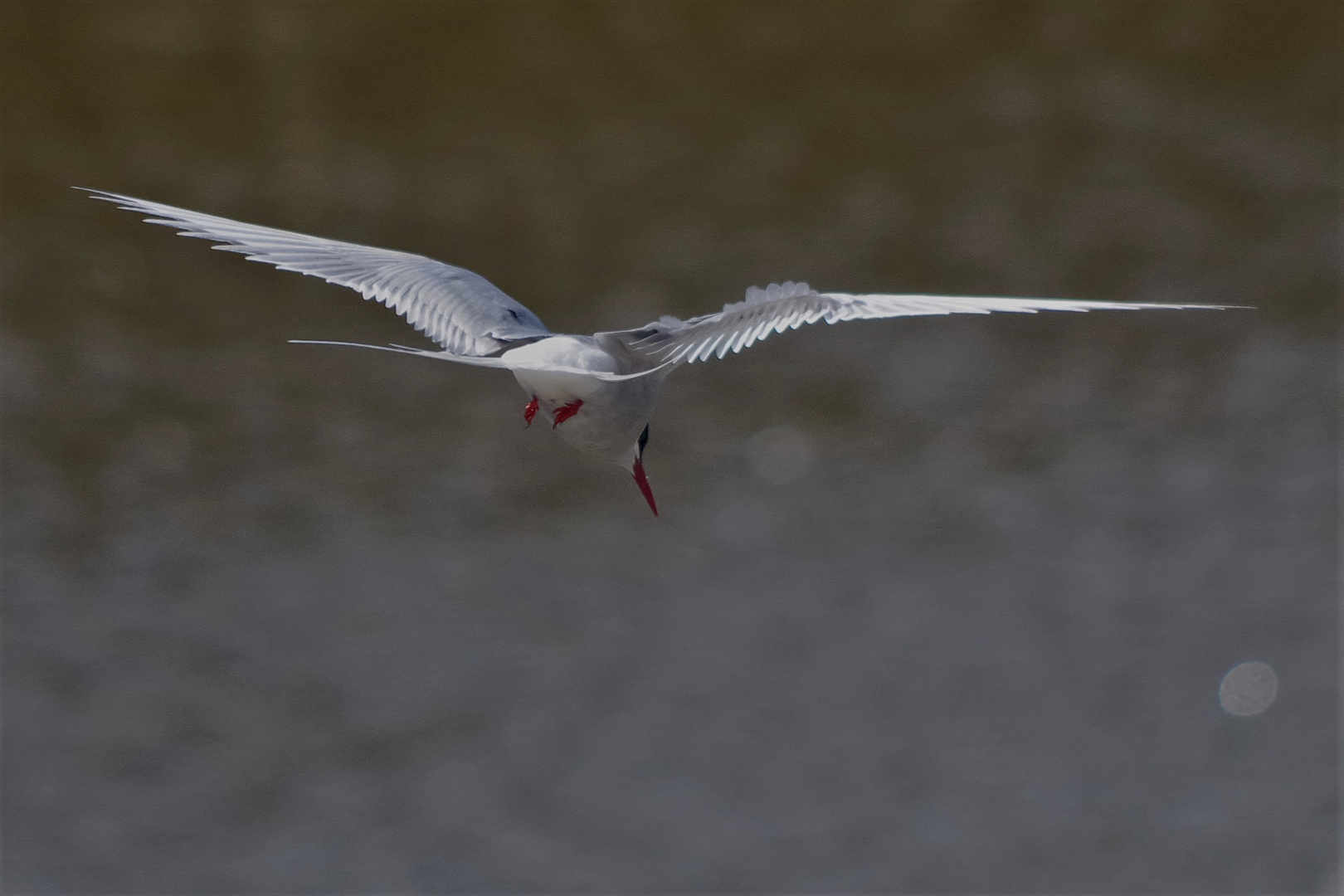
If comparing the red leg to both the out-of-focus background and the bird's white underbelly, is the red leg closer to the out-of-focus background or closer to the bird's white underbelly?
the bird's white underbelly

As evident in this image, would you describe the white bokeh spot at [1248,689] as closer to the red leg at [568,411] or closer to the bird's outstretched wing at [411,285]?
the bird's outstretched wing at [411,285]

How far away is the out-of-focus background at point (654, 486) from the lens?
30.2 feet

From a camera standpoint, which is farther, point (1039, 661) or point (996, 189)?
point (996, 189)

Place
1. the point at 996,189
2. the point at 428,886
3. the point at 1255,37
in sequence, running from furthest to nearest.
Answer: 1. the point at 1255,37
2. the point at 996,189
3. the point at 428,886

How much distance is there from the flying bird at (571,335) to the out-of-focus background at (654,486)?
5873 millimetres

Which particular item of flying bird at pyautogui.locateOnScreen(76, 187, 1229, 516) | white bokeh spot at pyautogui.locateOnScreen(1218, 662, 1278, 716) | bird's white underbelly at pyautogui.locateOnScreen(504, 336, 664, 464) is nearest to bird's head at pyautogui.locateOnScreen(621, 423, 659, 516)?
flying bird at pyautogui.locateOnScreen(76, 187, 1229, 516)

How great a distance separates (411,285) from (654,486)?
270 inches

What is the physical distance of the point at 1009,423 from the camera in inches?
408

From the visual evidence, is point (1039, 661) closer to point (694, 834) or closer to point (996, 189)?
point (694, 834)

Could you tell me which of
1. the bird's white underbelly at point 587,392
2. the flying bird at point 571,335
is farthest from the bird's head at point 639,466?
the bird's white underbelly at point 587,392

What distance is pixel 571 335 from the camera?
8.14 ft

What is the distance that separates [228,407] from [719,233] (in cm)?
334

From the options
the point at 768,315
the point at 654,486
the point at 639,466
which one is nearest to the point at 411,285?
the point at 639,466

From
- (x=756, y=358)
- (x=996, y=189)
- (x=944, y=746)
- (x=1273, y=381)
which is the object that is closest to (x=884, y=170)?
(x=996, y=189)
